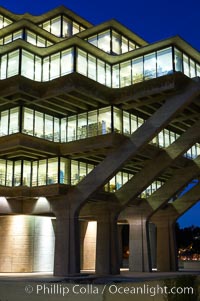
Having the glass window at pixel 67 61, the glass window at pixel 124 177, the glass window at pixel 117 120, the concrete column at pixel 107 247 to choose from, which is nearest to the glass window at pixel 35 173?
the concrete column at pixel 107 247

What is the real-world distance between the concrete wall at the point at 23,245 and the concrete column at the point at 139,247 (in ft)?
28.2

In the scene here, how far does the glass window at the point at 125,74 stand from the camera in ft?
133

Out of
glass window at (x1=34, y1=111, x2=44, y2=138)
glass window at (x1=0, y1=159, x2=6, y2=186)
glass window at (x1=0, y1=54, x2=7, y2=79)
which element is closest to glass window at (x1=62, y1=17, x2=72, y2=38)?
glass window at (x1=0, y1=54, x2=7, y2=79)

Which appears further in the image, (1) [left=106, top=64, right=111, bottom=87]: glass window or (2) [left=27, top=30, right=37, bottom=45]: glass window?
(2) [left=27, top=30, right=37, bottom=45]: glass window

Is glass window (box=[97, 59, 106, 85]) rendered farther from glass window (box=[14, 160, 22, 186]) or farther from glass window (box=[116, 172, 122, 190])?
glass window (box=[116, 172, 122, 190])

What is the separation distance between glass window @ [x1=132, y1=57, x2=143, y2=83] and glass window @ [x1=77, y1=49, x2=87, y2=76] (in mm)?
4279

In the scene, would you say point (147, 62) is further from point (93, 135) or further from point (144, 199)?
point (144, 199)

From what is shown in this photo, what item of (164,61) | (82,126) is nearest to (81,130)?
(82,126)

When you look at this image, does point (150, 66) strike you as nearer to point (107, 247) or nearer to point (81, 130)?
point (81, 130)

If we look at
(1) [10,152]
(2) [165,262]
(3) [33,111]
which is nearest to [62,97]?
(3) [33,111]

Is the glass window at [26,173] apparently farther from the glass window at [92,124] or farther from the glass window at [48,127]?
the glass window at [92,124]

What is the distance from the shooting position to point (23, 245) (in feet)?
151

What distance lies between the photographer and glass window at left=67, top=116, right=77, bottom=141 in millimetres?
41156

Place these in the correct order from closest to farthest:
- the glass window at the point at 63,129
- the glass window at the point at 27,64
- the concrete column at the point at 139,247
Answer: the glass window at the point at 27,64
the glass window at the point at 63,129
the concrete column at the point at 139,247
